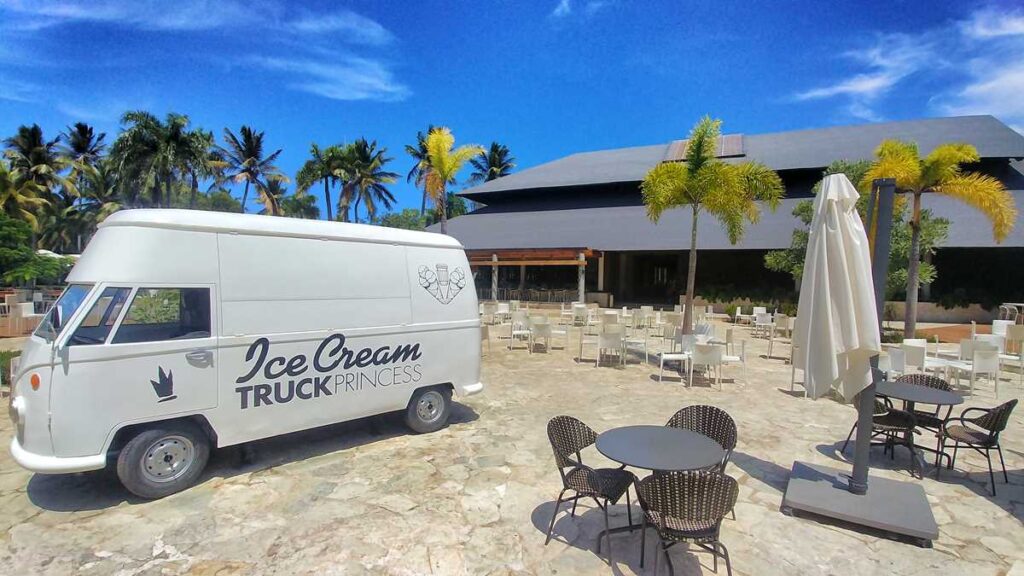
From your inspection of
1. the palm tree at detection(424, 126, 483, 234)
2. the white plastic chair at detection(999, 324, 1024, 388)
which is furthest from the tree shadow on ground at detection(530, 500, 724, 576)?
the palm tree at detection(424, 126, 483, 234)

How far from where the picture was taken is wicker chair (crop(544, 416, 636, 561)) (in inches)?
140

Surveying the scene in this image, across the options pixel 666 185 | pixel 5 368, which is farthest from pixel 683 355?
pixel 5 368

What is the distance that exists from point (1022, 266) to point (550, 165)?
2531 cm

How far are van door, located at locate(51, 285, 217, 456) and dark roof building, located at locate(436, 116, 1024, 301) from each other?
18.5 m

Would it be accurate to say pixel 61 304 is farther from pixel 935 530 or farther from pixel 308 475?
pixel 935 530

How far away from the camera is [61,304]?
4.04m

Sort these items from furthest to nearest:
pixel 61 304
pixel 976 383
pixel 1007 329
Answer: pixel 1007 329 → pixel 976 383 → pixel 61 304

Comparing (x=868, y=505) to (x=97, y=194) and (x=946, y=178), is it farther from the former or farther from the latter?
(x=97, y=194)

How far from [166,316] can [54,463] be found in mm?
1540

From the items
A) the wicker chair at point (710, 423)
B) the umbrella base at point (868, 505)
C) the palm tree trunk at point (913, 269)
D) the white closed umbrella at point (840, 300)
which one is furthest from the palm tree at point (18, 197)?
the palm tree trunk at point (913, 269)

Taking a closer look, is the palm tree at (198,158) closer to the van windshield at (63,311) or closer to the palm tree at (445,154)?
the palm tree at (445,154)

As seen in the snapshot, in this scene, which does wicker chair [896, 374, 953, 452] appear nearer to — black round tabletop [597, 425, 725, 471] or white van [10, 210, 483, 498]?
black round tabletop [597, 425, 725, 471]

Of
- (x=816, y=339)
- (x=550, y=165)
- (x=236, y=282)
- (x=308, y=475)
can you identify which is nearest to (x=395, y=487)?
(x=308, y=475)

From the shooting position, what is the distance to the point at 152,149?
27.2 metres
